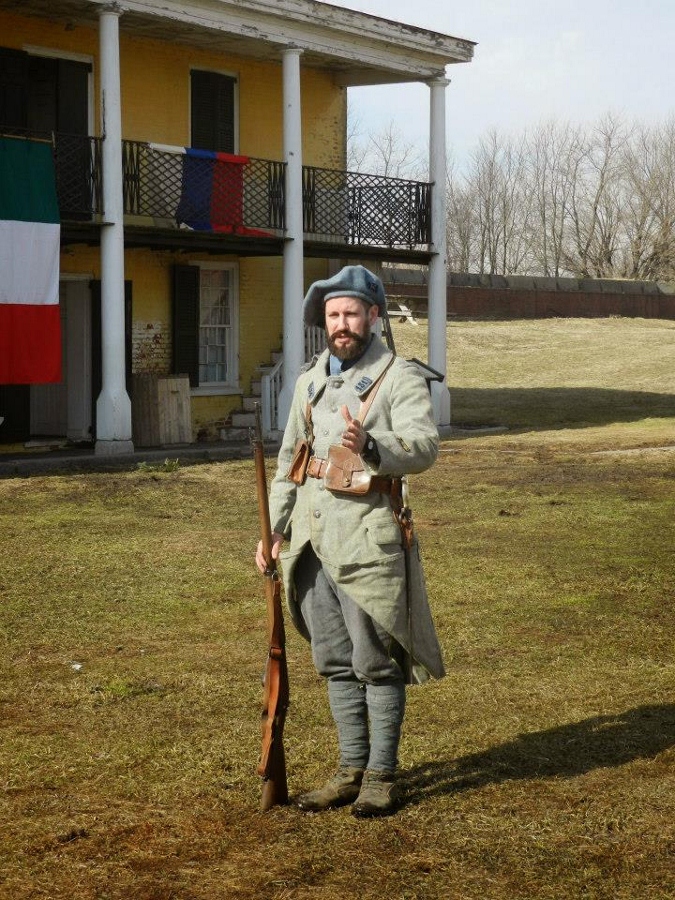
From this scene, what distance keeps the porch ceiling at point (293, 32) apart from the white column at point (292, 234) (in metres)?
0.52

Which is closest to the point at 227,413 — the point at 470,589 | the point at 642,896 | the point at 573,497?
the point at 573,497

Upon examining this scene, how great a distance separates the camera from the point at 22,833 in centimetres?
468

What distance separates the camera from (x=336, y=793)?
4.86 metres

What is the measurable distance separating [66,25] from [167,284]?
383 cm

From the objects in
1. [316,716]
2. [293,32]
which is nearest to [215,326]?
[293,32]

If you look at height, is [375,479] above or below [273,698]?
above

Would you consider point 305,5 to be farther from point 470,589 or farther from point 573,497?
point 470,589

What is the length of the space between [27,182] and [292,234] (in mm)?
4587

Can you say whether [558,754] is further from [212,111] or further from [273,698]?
[212,111]

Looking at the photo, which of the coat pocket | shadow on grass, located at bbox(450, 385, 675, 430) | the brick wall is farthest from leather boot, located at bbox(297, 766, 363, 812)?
the brick wall

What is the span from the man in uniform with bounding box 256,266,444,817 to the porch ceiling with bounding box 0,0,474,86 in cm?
1338

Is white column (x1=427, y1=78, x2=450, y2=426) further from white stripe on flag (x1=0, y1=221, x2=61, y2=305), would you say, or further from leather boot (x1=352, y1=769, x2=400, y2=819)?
leather boot (x1=352, y1=769, x2=400, y2=819)

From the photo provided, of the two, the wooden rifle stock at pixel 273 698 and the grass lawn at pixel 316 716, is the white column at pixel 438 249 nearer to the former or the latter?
the grass lawn at pixel 316 716

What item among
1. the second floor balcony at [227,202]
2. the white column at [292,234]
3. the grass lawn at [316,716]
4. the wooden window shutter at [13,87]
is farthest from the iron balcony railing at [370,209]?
the grass lawn at [316,716]
